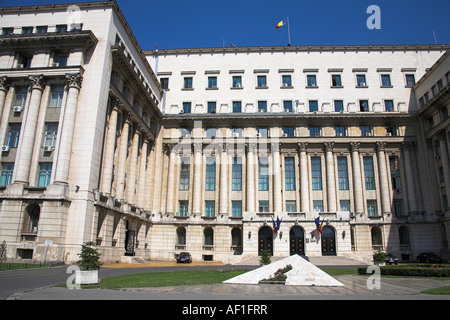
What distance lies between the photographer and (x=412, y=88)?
60.0 meters

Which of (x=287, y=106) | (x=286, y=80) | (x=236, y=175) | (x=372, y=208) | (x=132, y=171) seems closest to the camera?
(x=132, y=171)

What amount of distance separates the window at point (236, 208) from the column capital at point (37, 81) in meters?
32.6

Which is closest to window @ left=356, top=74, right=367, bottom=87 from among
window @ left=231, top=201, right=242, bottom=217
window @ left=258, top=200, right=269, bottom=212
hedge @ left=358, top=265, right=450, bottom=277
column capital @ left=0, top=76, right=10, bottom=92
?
window @ left=258, top=200, right=269, bottom=212

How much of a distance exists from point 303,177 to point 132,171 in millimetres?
27019

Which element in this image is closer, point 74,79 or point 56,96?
point 74,79

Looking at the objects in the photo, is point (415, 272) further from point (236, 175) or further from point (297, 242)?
point (236, 175)

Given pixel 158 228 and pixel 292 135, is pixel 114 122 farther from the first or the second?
pixel 292 135

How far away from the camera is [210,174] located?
58156 mm

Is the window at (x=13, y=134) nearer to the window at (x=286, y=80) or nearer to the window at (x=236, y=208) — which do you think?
the window at (x=236, y=208)

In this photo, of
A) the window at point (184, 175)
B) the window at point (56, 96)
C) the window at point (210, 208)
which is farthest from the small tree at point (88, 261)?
the window at point (184, 175)

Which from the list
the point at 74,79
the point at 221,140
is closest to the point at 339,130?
the point at 221,140

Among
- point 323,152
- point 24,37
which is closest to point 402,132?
point 323,152

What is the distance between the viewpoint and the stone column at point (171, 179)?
56.5m

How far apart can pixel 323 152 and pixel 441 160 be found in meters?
17.4
